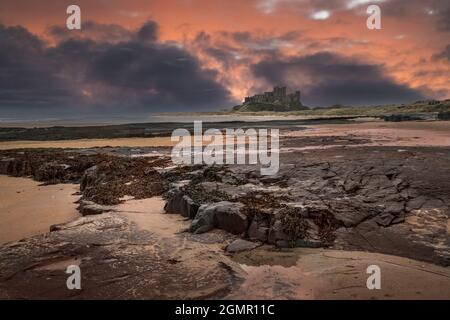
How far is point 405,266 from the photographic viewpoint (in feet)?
20.7

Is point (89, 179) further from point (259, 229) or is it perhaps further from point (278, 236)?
point (278, 236)

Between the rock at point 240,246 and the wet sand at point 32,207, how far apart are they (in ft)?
16.9

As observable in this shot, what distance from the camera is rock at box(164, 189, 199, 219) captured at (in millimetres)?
9461

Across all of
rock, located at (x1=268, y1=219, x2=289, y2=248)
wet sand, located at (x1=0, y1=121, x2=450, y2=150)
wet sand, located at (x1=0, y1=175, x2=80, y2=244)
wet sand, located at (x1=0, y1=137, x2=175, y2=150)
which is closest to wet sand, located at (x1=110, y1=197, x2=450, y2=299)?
rock, located at (x1=268, y1=219, x2=289, y2=248)

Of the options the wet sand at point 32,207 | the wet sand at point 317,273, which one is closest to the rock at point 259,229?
the wet sand at point 317,273

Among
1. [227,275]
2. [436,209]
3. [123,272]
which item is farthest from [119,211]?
[436,209]

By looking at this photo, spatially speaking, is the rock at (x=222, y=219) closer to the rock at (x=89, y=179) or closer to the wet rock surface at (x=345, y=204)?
the wet rock surface at (x=345, y=204)

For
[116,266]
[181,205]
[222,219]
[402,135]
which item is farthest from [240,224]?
[402,135]

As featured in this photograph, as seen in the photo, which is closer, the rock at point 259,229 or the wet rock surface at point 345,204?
the wet rock surface at point 345,204

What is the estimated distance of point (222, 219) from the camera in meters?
8.45

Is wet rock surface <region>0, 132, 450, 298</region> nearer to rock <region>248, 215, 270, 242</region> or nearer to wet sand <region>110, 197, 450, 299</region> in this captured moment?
rock <region>248, 215, 270, 242</region>

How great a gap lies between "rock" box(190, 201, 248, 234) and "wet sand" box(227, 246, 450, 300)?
1.16 meters

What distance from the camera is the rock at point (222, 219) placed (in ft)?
27.1
